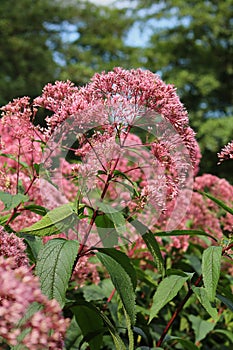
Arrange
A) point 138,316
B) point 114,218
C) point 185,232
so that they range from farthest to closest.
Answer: point 138,316 < point 185,232 < point 114,218

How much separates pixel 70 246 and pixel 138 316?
2.54 feet

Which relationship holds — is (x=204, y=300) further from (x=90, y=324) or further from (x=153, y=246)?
(x=90, y=324)

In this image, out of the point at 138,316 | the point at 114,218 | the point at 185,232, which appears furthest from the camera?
the point at 138,316

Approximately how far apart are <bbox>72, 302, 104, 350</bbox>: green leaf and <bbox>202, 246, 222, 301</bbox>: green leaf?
39cm

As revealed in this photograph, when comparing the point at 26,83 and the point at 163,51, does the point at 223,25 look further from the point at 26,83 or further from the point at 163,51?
the point at 26,83

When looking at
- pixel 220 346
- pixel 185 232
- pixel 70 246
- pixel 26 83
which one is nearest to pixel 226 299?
pixel 185 232

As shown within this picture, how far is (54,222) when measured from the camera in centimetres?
160

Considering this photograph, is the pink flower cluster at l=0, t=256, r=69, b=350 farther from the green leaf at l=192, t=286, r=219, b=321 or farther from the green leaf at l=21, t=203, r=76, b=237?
the green leaf at l=192, t=286, r=219, b=321

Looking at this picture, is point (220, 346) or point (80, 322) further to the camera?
point (220, 346)

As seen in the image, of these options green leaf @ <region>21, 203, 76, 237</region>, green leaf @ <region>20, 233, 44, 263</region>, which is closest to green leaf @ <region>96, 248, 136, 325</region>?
green leaf @ <region>21, 203, 76, 237</region>

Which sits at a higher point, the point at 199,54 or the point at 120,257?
the point at 199,54

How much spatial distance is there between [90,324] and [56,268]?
460mm

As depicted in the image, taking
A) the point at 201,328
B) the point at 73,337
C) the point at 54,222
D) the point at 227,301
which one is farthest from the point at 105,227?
the point at 201,328

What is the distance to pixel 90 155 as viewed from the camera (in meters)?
1.71
